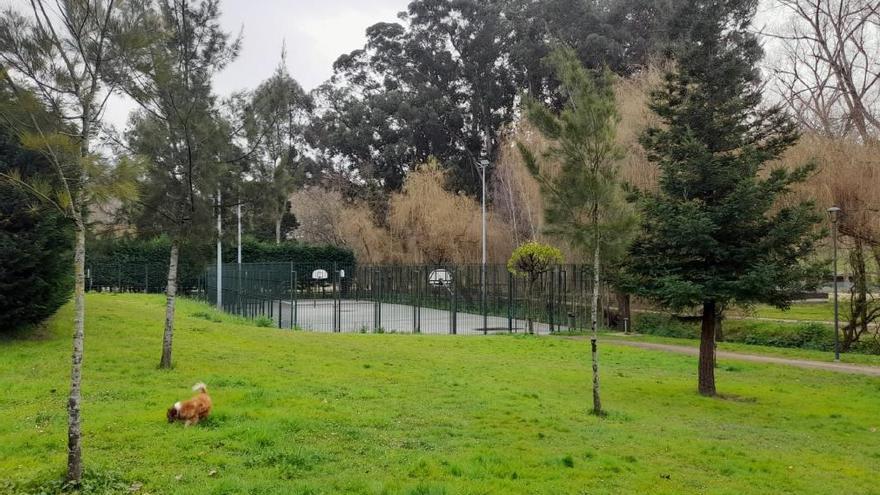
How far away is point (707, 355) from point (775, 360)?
23.2 ft

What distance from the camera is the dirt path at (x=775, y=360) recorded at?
16.2 meters

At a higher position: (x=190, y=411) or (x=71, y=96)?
(x=71, y=96)

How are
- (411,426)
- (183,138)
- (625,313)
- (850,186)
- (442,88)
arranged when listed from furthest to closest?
(442,88), (625,313), (850,186), (183,138), (411,426)

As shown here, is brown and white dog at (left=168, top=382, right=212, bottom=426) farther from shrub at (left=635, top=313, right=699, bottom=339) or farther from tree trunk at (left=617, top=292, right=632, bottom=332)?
shrub at (left=635, top=313, right=699, bottom=339)

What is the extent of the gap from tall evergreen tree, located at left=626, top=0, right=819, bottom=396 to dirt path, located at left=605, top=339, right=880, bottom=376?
18.5ft

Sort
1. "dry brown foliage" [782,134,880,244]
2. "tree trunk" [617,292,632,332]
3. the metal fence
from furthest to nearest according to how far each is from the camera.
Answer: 1. "tree trunk" [617,292,632,332]
2. the metal fence
3. "dry brown foliage" [782,134,880,244]

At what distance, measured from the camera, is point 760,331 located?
2566 cm

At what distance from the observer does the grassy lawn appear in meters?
5.80

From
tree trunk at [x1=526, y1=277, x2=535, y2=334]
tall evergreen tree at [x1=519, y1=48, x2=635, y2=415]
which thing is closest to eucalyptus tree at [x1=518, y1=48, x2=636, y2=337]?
tall evergreen tree at [x1=519, y1=48, x2=635, y2=415]

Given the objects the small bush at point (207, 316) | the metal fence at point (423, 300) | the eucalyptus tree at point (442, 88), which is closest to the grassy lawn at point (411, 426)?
the small bush at point (207, 316)

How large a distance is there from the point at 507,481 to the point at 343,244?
49.8 m

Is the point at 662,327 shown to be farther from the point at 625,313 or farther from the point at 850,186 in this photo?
Answer: the point at 850,186

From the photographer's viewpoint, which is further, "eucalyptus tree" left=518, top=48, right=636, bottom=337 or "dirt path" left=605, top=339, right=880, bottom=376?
"dirt path" left=605, top=339, right=880, bottom=376

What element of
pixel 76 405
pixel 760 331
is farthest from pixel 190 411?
pixel 760 331
